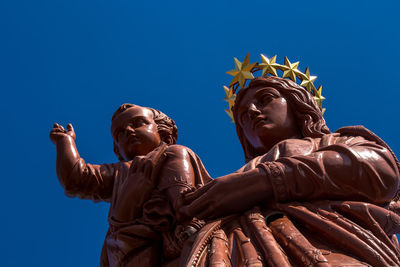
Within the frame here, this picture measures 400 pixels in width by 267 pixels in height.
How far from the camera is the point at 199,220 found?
4.43 metres

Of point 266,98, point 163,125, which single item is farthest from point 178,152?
point 266,98

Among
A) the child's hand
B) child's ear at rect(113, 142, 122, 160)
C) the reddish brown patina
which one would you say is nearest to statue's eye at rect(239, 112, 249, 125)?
the reddish brown patina

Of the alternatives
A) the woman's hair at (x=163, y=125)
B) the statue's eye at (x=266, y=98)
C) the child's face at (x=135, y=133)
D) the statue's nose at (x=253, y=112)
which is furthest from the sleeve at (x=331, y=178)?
the woman's hair at (x=163, y=125)

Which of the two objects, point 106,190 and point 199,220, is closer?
point 199,220

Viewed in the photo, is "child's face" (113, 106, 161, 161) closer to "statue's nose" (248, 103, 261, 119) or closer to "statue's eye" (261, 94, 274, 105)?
"statue's nose" (248, 103, 261, 119)

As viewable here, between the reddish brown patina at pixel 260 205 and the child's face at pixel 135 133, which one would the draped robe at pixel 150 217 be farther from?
the child's face at pixel 135 133

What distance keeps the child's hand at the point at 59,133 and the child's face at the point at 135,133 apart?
0.61 metres

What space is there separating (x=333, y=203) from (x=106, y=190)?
2.71 metres

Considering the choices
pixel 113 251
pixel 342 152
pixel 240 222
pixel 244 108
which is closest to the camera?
pixel 240 222

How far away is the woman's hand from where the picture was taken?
4.33 meters

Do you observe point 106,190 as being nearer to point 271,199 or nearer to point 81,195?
point 81,195

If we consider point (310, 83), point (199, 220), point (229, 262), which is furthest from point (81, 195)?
point (310, 83)

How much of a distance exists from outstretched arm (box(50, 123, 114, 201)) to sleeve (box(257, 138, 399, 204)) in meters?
2.21

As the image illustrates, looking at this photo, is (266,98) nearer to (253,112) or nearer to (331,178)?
(253,112)
